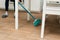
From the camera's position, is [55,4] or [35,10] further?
[35,10]

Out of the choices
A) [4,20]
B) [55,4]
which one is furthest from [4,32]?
[55,4]

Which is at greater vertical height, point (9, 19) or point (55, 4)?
point (55, 4)

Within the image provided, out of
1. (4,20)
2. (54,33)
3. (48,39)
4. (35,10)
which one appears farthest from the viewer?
(35,10)

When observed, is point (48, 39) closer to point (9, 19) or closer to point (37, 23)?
point (37, 23)

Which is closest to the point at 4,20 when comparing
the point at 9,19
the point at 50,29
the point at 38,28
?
the point at 9,19

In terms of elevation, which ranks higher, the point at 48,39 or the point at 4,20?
the point at 4,20

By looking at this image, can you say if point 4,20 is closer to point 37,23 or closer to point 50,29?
point 37,23

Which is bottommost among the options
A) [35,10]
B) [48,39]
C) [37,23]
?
[48,39]

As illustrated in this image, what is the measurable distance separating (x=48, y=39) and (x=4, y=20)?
1.22m

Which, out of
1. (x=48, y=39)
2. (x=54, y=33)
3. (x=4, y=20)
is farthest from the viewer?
(x=4, y=20)

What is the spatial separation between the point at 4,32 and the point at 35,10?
1.45m

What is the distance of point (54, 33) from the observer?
2281mm

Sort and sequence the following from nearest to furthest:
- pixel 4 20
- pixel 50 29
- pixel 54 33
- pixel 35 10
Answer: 1. pixel 54 33
2. pixel 50 29
3. pixel 4 20
4. pixel 35 10

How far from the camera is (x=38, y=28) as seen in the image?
2488mm
